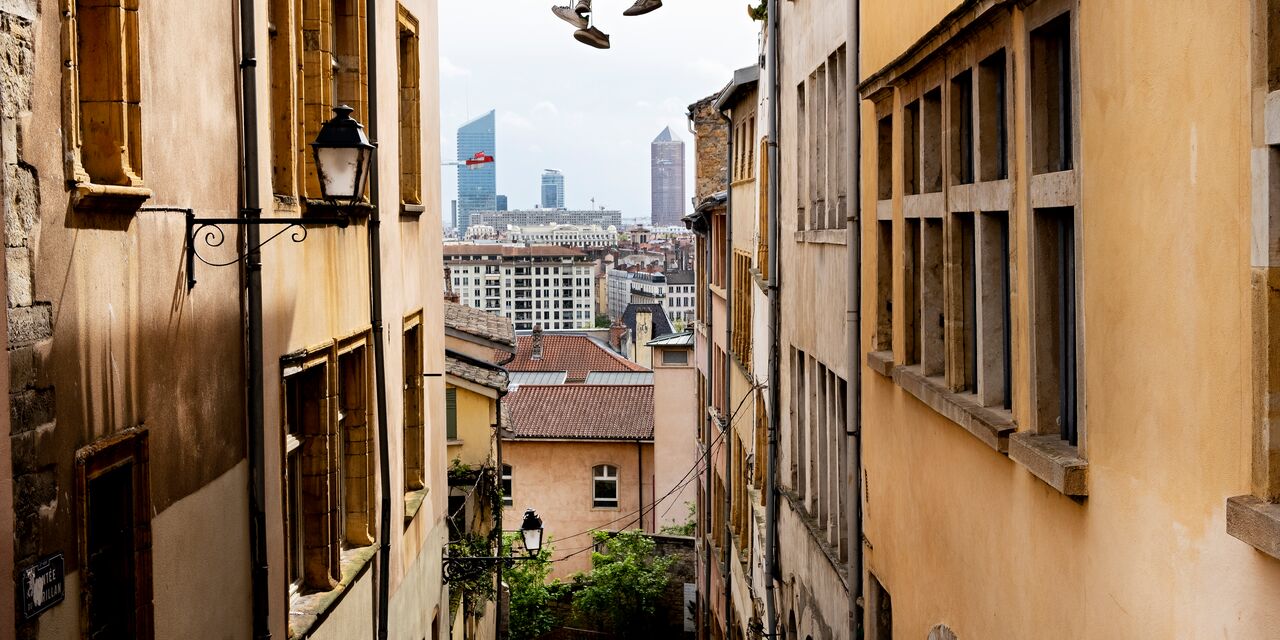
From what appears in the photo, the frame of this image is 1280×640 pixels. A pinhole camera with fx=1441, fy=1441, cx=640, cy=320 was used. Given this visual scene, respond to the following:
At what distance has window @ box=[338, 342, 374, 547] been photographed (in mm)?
11297

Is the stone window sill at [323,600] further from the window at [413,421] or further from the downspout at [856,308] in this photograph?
the downspout at [856,308]

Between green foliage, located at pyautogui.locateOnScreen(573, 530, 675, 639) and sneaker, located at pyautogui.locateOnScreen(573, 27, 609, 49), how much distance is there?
815 inches

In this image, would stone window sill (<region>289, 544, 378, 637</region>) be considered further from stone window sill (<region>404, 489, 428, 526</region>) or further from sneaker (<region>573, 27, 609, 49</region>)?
sneaker (<region>573, 27, 609, 49</region>)

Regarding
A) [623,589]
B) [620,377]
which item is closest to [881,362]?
[623,589]

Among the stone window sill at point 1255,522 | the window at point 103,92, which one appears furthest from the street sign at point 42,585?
the stone window sill at point 1255,522

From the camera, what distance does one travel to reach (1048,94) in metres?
6.12

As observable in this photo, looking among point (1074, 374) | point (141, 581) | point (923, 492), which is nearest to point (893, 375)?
point (923, 492)

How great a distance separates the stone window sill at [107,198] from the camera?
5.51 metres

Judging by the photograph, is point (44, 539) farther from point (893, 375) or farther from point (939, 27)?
point (893, 375)

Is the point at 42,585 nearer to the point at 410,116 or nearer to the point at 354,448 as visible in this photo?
the point at 354,448

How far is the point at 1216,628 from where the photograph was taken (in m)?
4.24

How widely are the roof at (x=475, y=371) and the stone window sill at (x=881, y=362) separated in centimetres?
1371

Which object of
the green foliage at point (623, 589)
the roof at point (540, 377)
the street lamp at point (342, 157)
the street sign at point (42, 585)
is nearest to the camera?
the street sign at point (42, 585)

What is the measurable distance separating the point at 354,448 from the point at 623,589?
70.6ft
